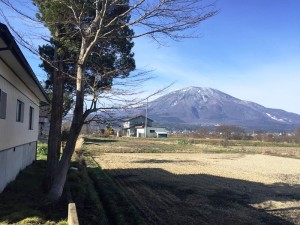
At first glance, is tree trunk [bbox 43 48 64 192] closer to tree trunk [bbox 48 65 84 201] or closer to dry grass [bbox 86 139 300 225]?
tree trunk [bbox 48 65 84 201]

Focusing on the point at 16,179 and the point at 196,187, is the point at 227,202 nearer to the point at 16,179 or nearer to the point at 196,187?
the point at 196,187

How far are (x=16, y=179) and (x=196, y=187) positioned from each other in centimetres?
654

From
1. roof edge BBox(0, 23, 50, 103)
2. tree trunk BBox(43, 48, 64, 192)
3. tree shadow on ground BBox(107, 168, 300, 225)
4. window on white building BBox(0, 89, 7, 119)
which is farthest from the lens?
tree trunk BBox(43, 48, 64, 192)

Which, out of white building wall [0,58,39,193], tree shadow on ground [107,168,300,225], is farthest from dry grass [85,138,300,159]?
white building wall [0,58,39,193]

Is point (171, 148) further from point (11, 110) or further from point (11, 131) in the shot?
point (11, 110)

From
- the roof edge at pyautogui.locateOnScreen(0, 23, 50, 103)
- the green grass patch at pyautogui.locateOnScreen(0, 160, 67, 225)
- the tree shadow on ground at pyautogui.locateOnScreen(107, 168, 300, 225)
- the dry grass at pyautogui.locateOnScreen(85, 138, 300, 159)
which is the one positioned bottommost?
the tree shadow on ground at pyautogui.locateOnScreen(107, 168, 300, 225)

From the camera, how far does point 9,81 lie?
11281 millimetres

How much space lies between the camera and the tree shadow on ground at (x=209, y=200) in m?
10.6

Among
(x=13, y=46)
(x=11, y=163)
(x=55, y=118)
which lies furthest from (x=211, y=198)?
(x=13, y=46)

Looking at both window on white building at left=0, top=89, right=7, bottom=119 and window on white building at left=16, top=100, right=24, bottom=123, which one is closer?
window on white building at left=0, top=89, right=7, bottom=119

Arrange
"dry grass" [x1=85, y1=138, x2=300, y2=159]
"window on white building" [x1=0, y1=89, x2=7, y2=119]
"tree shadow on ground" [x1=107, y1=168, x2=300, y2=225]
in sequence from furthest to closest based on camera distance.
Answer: "dry grass" [x1=85, y1=138, x2=300, y2=159], "tree shadow on ground" [x1=107, y1=168, x2=300, y2=225], "window on white building" [x1=0, y1=89, x2=7, y2=119]

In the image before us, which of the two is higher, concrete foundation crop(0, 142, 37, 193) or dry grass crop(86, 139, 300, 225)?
concrete foundation crop(0, 142, 37, 193)

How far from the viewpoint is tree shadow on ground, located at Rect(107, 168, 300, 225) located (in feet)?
34.7

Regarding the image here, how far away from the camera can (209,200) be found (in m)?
13.3
